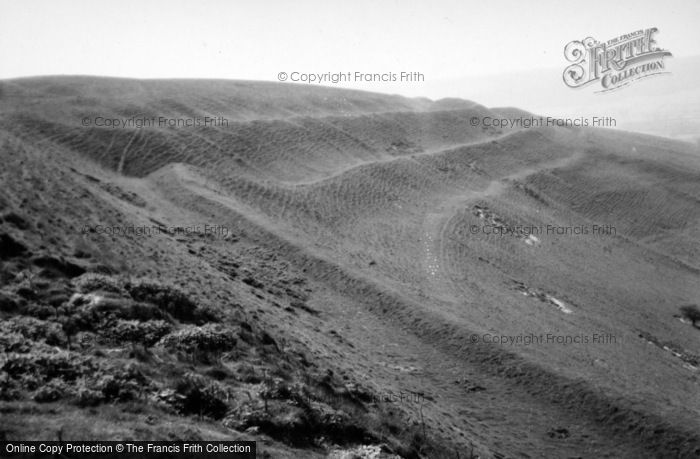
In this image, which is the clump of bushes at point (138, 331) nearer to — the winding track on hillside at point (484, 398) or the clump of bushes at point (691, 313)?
the winding track on hillside at point (484, 398)

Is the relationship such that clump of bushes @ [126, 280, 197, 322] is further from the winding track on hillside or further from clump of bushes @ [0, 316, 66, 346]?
the winding track on hillside

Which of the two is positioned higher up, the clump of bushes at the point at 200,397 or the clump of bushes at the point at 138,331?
the clump of bushes at the point at 138,331

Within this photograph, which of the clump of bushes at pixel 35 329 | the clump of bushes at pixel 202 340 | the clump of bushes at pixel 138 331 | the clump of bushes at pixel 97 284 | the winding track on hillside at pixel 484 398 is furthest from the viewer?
the winding track on hillside at pixel 484 398

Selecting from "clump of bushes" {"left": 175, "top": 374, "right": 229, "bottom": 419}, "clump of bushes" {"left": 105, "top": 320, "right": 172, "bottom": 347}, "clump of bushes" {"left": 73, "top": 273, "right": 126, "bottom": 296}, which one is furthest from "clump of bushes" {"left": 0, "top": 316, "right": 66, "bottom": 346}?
"clump of bushes" {"left": 175, "top": 374, "right": 229, "bottom": 419}

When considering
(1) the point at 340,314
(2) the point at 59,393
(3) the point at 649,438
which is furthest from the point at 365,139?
→ (2) the point at 59,393

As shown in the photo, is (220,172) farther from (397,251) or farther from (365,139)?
(365,139)

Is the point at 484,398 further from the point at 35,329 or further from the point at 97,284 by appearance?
the point at 35,329

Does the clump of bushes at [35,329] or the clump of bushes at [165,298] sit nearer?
the clump of bushes at [35,329]

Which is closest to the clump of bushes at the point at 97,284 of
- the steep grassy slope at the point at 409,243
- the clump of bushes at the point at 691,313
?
the steep grassy slope at the point at 409,243
